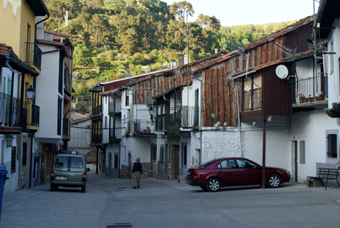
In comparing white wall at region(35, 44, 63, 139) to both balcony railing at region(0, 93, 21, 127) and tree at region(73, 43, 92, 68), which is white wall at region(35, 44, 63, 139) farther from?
tree at region(73, 43, 92, 68)

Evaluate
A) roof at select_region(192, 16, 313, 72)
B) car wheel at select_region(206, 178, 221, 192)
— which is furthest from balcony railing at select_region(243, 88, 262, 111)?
car wheel at select_region(206, 178, 221, 192)

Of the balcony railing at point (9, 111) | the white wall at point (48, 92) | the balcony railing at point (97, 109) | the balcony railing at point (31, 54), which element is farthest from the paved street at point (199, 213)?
the balcony railing at point (97, 109)

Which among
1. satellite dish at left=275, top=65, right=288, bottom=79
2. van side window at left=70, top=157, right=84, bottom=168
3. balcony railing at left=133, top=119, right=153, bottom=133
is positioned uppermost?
satellite dish at left=275, top=65, right=288, bottom=79

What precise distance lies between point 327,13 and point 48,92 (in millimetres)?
17012

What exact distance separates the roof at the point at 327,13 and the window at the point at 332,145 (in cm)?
531

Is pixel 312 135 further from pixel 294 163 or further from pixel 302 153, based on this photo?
pixel 294 163

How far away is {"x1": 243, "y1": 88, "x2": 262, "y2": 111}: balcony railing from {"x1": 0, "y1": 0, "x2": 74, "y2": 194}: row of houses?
11055 millimetres

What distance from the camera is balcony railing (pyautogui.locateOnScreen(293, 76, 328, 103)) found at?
59.0ft

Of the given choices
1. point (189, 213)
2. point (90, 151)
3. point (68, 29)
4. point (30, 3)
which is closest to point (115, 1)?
point (68, 29)

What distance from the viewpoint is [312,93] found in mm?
18453

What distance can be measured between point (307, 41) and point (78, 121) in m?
39.3

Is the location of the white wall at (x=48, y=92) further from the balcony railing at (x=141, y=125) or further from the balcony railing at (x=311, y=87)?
the balcony railing at (x=311, y=87)

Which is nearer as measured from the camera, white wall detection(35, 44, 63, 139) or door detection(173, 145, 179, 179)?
white wall detection(35, 44, 63, 139)

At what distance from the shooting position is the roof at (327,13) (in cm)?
1212
